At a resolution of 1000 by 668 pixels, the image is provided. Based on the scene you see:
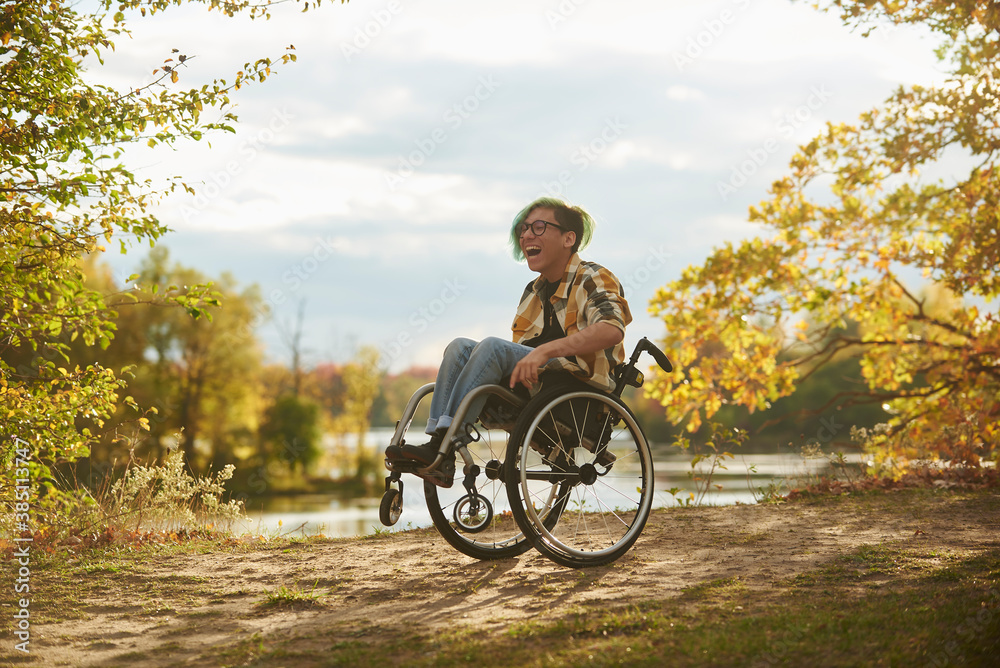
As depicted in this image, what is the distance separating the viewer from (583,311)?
3.30 meters

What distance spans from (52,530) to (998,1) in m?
6.95

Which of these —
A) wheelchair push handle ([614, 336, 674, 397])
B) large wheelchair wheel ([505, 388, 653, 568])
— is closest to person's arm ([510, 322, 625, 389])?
large wheelchair wheel ([505, 388, 653, 568])

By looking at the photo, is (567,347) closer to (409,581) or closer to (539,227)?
(539,227)

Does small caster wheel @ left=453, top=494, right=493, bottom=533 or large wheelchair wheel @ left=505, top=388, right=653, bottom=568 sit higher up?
large wheelchair wheel @ left=505, top=388, right=653, bottom=568

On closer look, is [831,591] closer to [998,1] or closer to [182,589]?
[182,589]

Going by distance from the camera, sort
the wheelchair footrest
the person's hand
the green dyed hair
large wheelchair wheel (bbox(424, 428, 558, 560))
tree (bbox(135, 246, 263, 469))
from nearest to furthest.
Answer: the wheelchair footrest, the person's hand, large wheelchair wheel (bbox(424, 428, 558, 560)), the green dyed hair, tree (bbox(135, 246, 263, 469))

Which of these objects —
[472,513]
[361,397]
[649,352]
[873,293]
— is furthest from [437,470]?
[361,397]

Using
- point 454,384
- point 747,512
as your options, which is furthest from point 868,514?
point 454,384

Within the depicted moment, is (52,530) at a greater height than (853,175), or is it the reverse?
(853,175)

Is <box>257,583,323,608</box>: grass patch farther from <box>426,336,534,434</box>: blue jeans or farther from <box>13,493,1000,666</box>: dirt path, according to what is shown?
<box>426,336,534,434</box>: blue jeans

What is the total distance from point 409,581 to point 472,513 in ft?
1.58

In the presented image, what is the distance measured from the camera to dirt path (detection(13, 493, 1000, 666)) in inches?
94.7

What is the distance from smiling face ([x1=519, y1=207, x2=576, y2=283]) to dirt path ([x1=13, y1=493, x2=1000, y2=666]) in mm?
1326

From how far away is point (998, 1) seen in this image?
5.36m
